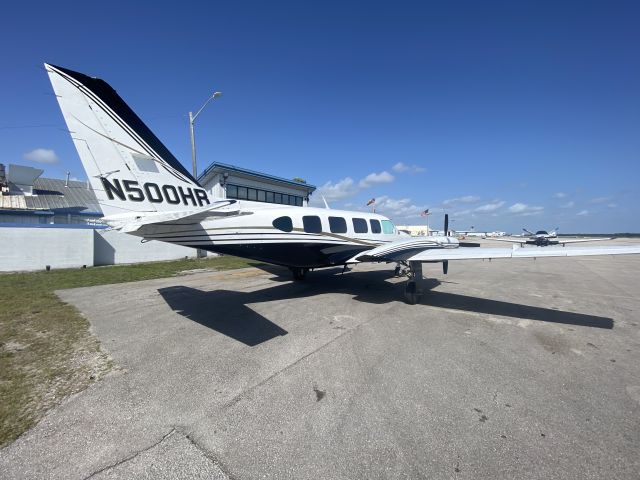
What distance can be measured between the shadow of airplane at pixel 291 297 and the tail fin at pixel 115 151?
9.70 ft

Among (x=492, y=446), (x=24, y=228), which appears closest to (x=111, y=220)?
(x=492, y=446)

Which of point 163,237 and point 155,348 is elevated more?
point 163,237

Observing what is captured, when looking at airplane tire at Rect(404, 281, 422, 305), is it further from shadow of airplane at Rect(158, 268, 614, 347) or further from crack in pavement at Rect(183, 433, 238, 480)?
crack in pavement at Rect(183, 433, 238, 480)

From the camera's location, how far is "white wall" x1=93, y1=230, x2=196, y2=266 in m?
17.2

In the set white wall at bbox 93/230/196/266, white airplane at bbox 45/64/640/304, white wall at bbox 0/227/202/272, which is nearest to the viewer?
white airplane at bbox 45/64/640/304

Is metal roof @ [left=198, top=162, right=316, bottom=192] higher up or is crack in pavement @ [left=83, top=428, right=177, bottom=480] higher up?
metal roof @ [left=198, top=162, right=316, bottom=192]

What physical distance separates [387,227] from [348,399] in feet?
30.1

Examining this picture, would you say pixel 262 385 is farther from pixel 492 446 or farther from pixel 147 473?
pixel 492 446

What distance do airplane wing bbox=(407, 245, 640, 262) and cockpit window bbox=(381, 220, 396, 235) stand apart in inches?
119

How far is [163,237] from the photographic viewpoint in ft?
20.9

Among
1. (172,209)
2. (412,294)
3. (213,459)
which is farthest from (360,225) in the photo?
(213,459)

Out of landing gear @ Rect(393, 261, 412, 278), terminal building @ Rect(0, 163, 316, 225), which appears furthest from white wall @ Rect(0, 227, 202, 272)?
landing gear @ Rect(393, 261, 412, 278)

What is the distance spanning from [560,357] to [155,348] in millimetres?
7457

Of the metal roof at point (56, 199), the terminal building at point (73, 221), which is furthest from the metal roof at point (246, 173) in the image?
the metal roof at point (56, 199)
